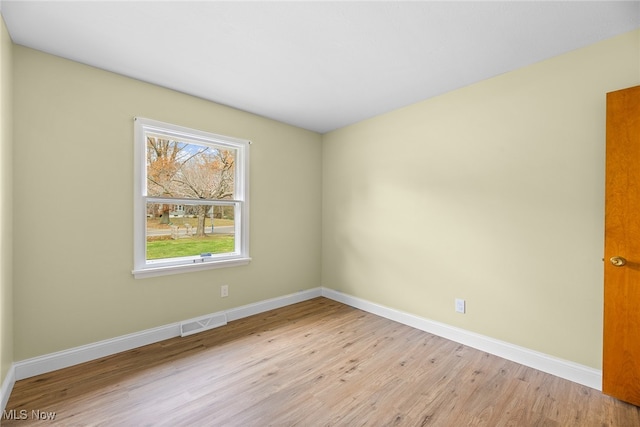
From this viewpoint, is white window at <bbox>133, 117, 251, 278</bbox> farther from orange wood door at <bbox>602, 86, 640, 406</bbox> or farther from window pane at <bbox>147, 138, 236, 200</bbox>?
orange wood door at <bbox>602, 86, 640, 406</bbox>

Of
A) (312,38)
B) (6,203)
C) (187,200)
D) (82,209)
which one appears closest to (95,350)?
(82,209)

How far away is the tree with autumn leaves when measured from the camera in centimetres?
269

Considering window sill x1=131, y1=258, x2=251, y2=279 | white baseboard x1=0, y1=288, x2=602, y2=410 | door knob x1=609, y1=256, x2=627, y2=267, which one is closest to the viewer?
door knob x1=609, y1=256, x2=627, y2=267

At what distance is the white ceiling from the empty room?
0.7 inches

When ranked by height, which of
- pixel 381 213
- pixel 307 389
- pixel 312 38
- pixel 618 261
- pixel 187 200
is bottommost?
pixel 307 389

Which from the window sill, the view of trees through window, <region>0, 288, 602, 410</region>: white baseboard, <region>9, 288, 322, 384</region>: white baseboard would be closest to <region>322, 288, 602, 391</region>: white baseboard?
<region>0, 288, 602, 410</region>: white baseboard

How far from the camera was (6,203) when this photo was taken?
1.82 metres

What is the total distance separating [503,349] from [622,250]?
1.17 meters

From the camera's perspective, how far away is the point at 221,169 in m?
3.17

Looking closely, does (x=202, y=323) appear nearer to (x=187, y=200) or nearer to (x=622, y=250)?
(x=187, y=200)

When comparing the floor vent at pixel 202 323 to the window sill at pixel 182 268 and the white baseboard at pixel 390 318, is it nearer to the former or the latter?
the white baseboard at pixel 390 318

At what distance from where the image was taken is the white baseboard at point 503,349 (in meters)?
1.99

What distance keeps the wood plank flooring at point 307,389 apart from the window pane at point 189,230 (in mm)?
897

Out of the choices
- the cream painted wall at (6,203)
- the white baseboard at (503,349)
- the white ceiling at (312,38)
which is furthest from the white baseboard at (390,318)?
the white ceiling at (312,38)
